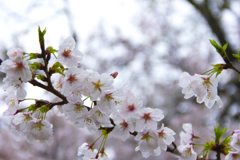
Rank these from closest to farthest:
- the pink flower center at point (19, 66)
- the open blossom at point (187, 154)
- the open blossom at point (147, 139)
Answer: the pink flower center at point (19, 66)
the open blossom at point (147, 139)
the open blossom at point (187, 154)

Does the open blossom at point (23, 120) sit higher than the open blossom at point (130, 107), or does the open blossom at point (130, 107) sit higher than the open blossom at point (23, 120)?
the open blossom at point (23, 120)

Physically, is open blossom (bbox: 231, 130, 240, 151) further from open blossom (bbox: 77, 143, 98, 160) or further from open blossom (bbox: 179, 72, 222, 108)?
open blossom (bbox: 77, 143, 98, 160)

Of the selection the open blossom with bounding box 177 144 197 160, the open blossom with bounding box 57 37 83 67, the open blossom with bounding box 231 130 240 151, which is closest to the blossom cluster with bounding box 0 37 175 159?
the open blossom with bounding box 57 37 83 67

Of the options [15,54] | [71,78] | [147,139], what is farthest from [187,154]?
[15,54]

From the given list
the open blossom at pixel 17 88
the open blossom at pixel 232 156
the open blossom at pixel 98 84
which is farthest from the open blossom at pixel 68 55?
the open blossom at pixel 232 156

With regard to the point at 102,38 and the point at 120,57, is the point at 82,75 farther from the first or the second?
the point at 102,38

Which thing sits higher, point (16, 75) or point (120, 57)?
point (120, 57)

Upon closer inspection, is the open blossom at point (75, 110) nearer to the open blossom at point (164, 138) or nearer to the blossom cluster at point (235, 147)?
the open blossom at point (164, 138)

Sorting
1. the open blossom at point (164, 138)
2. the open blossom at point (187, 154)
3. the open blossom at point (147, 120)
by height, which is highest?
the open blossom at point (147, 120)

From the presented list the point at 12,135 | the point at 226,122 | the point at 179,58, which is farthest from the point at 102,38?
the point at 226,122

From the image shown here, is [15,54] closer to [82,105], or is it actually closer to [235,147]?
[82,105]

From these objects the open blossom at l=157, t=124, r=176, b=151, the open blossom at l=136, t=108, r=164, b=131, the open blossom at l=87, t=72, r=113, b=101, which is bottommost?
the open blossom at l=157, t=124, r=176, b=151
